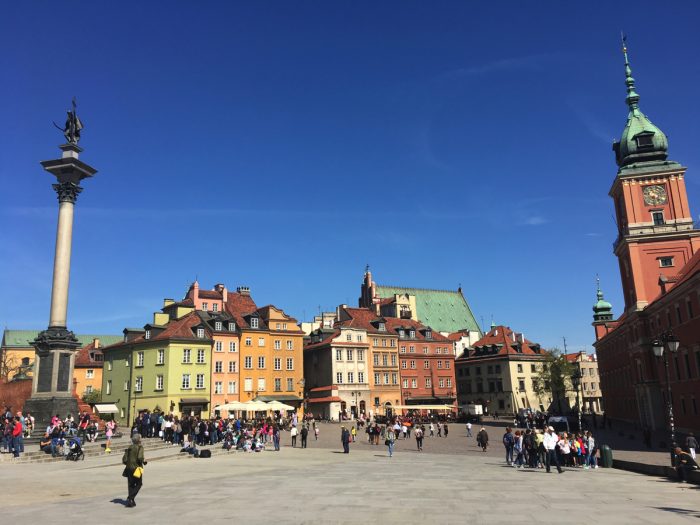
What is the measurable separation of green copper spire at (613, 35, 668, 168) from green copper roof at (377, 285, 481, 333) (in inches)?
2179

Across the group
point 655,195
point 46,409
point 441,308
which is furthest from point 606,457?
point 441,308

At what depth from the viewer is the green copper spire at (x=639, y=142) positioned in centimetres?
5928

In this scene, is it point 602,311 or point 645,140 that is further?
point 602,311

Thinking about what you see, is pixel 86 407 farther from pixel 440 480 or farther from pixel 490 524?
pixel 490 524

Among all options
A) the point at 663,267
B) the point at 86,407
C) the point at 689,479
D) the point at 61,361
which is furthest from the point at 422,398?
the point at 689,479

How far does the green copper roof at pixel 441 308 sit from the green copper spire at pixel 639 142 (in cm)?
5535

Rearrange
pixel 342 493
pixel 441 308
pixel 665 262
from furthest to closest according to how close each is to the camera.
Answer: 1. pixel 441 308
2. pixel 665 262
3. pixel 342 493

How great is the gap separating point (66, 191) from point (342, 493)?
28.2 m

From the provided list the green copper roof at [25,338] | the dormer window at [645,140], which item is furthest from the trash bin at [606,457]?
the green copper roof at [25,338]

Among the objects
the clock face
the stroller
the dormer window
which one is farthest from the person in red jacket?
the dormer window

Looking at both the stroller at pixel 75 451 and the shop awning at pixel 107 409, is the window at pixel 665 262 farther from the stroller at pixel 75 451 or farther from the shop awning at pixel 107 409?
the shop awning at pixel 107 409

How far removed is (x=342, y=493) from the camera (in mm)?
17062

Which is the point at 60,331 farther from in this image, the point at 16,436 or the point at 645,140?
the point at 645,140

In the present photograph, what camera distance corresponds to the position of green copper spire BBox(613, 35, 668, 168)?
194ft
